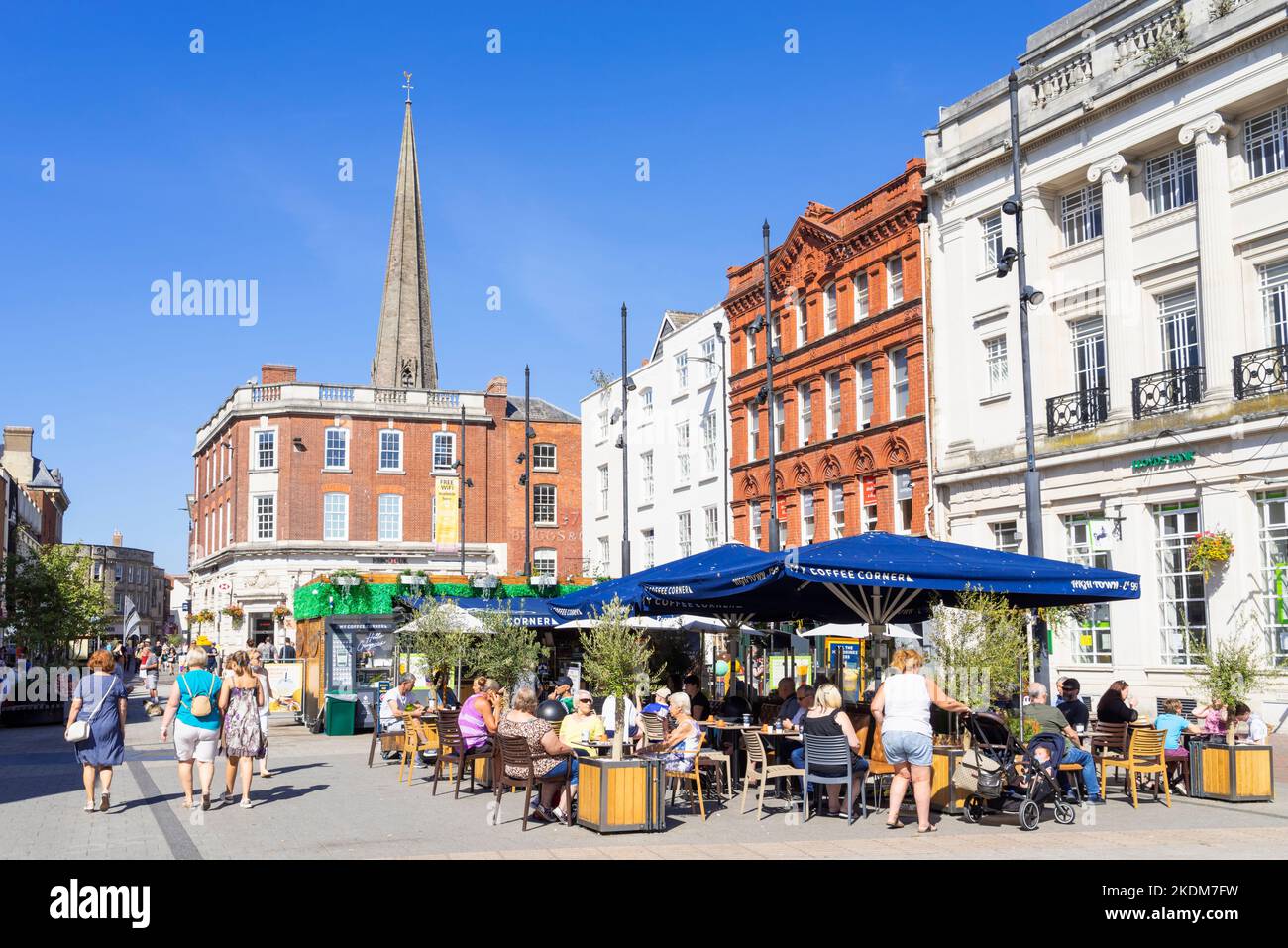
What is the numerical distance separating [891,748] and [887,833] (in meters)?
0.80

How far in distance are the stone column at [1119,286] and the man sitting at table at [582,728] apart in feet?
49.6

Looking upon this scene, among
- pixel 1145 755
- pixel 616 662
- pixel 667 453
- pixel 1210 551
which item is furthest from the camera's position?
pixel 667 453

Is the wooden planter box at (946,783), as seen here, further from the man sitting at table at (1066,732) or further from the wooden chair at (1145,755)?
the wooden chair at (1145,755)

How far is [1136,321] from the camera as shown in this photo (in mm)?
24297

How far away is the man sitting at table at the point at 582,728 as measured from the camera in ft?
43.3

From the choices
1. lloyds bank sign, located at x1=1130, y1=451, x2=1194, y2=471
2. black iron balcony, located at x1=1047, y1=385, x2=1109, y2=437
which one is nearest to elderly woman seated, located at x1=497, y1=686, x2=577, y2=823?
lloyds bank sign, located at x1=1130, y1=451, x2=1194, y2=471

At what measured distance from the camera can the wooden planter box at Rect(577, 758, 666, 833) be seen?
1205 cm

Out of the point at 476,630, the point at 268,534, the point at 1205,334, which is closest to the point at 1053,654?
the point at 1205,334

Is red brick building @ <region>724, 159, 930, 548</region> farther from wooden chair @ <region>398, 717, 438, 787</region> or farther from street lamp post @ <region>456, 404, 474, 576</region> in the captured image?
street lamp post @ <region>456, 404, 474, 576</region>

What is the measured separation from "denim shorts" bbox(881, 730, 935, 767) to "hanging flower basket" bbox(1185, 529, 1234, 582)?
1209 cm

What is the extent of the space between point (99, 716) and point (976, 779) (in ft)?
30.5

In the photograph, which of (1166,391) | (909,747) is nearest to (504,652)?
(909,747)

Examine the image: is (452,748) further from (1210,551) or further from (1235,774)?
(1210,551)

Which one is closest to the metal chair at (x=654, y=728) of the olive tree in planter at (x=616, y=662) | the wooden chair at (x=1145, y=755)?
the olive tree in planter at (x=616, y=662)
